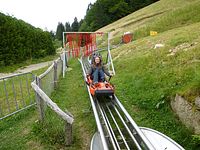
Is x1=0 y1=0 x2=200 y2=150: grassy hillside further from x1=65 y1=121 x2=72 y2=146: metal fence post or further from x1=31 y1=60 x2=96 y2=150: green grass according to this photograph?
x1=65 y1=121 x2=72 y2=146: metal fence post

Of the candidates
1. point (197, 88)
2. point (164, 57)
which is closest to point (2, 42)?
point (164, 57)

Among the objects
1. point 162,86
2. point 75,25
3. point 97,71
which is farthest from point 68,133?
point 75,25

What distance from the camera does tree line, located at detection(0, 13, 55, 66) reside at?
2152 cm

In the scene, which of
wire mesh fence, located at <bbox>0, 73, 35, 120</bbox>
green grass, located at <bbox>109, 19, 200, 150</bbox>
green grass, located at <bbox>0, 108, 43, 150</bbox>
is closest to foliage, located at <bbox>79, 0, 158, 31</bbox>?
wire mesh fence, located at <bbox>0, 73, 35, 120</bbox>

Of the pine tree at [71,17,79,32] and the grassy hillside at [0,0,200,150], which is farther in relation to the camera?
the pine tree at [71,17,79,32]

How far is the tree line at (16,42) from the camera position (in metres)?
21.5

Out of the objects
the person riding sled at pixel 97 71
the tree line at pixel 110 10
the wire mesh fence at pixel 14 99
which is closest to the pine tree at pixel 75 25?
the tree line at pixel 110 10

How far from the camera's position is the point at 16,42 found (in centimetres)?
2330

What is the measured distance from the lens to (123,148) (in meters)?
6.31

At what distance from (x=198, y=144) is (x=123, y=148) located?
5.23 feet

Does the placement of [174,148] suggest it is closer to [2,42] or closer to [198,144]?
[198,144]

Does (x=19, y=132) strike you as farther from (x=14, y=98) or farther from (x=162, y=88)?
(x=162, y=88)

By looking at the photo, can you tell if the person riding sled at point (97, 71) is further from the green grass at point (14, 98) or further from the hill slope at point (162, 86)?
the green grass at point (14, 98)

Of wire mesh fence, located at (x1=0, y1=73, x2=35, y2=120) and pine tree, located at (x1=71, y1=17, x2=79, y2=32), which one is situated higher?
pine tree, located at (x1=71, y1=17, x2=79, y2=32)
